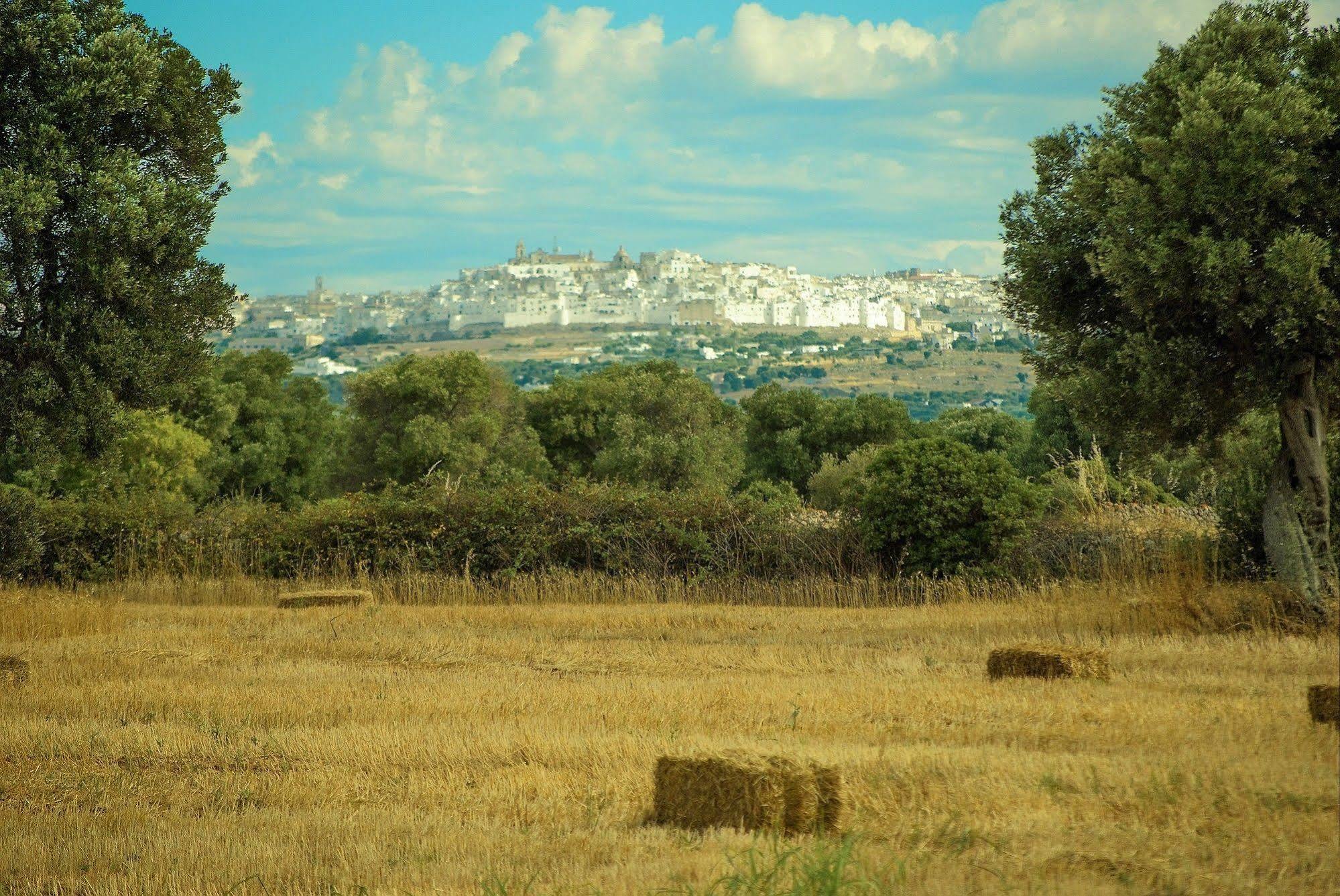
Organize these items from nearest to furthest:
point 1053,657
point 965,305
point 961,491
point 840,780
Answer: point 840,780 → point 1053,657 → point 961,491 → point 965,305

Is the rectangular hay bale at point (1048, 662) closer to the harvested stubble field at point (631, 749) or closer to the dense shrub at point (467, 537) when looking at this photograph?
the harvested stubble field at point (631, 749)

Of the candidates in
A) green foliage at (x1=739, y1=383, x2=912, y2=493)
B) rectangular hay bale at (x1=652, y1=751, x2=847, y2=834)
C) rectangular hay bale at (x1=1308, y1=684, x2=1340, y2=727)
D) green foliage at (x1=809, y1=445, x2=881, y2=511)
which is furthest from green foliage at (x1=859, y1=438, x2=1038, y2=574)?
green foliage at (x1=739, y1=383, x2=912, y2=493)

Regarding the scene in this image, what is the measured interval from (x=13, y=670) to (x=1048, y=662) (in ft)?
30.7

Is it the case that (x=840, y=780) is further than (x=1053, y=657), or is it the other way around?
(x=1053, y=657)

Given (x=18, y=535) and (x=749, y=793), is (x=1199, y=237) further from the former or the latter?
(x=18, y=535)

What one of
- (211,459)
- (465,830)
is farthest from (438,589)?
(211,459)

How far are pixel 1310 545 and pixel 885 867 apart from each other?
1005cm

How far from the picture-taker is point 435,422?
5497 cm

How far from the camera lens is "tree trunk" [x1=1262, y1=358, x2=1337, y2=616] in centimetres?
1298

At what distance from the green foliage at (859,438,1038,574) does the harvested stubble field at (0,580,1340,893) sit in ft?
7.38

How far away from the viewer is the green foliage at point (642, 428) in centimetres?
4841

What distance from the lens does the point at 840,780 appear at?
651 centimetres

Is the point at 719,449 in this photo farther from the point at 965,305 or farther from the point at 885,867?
the point at 965,305

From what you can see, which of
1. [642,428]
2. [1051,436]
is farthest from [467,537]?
[642,428]
